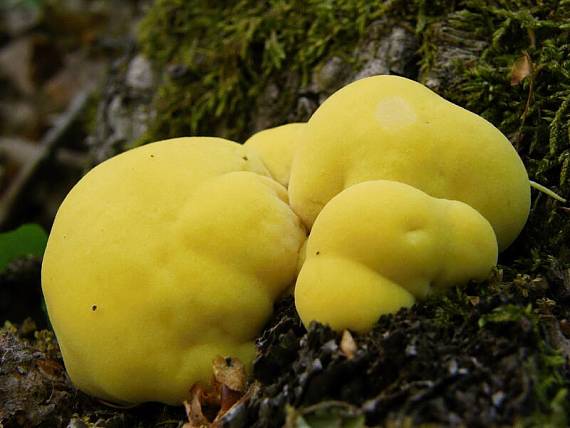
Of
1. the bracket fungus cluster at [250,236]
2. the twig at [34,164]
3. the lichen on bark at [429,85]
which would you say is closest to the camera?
the lichen on bark at [429,85]

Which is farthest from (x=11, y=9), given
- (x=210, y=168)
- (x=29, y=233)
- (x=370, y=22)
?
(x=210, y=168)

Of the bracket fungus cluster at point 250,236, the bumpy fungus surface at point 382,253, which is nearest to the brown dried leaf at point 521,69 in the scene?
the bracket fungus cluster at point 250,236

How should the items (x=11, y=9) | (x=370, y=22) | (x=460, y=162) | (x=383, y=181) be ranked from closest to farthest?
(x=383, y=181) < (x=460, y=162) < (x=370, y=22) < (x=11, y=9)

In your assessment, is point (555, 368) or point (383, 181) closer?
point (555, 368)

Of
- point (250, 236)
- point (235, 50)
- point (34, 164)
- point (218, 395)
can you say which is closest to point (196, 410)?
point (218, 395)

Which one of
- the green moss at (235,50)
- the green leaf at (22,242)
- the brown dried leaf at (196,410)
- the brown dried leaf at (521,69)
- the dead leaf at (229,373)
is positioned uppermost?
the brown dried leaf at (521,69)

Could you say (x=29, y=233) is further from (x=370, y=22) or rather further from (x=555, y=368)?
(x=555, y=368)

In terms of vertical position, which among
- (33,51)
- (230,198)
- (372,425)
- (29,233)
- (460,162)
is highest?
(460,162)

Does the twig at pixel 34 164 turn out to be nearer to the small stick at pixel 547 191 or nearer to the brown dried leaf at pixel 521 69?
the brown dried leaf at pixel 521 69
